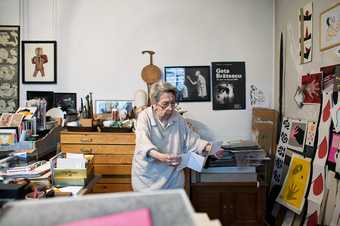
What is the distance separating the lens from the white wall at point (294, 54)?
2301 mm

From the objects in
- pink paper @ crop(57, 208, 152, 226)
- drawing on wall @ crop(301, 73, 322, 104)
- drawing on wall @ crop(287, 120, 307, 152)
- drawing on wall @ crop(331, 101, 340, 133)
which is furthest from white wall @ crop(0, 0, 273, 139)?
pink paper @ crop(57, 208, 152, 226)

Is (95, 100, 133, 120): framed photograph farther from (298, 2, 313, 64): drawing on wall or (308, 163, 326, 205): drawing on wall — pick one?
(308, 163, 326, 205): drawing on wall

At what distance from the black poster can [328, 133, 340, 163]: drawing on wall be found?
4.30 ft

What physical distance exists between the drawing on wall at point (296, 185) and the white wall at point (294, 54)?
1.28 ft

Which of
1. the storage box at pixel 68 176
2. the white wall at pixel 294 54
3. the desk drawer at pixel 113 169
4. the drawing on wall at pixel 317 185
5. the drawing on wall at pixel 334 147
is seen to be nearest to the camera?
the storage box at pixel 68 176

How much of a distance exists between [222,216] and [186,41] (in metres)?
1.90

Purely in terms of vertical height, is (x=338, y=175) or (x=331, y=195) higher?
(x=338, y=175)

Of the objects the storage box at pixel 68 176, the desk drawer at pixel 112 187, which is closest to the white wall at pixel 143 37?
the desk drawer at pixel 112 187

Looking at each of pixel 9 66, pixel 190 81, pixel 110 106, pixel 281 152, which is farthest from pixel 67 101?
pixel 281 152

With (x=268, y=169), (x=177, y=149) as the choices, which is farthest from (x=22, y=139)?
(x=268, y=169)

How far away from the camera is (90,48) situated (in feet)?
10.8

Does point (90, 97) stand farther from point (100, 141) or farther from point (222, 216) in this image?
point (222, 216)

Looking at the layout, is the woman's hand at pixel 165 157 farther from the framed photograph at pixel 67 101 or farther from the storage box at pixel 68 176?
the framed photograph at pixel 67 101

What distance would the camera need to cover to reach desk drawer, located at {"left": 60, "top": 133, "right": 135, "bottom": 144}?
2.75 m
